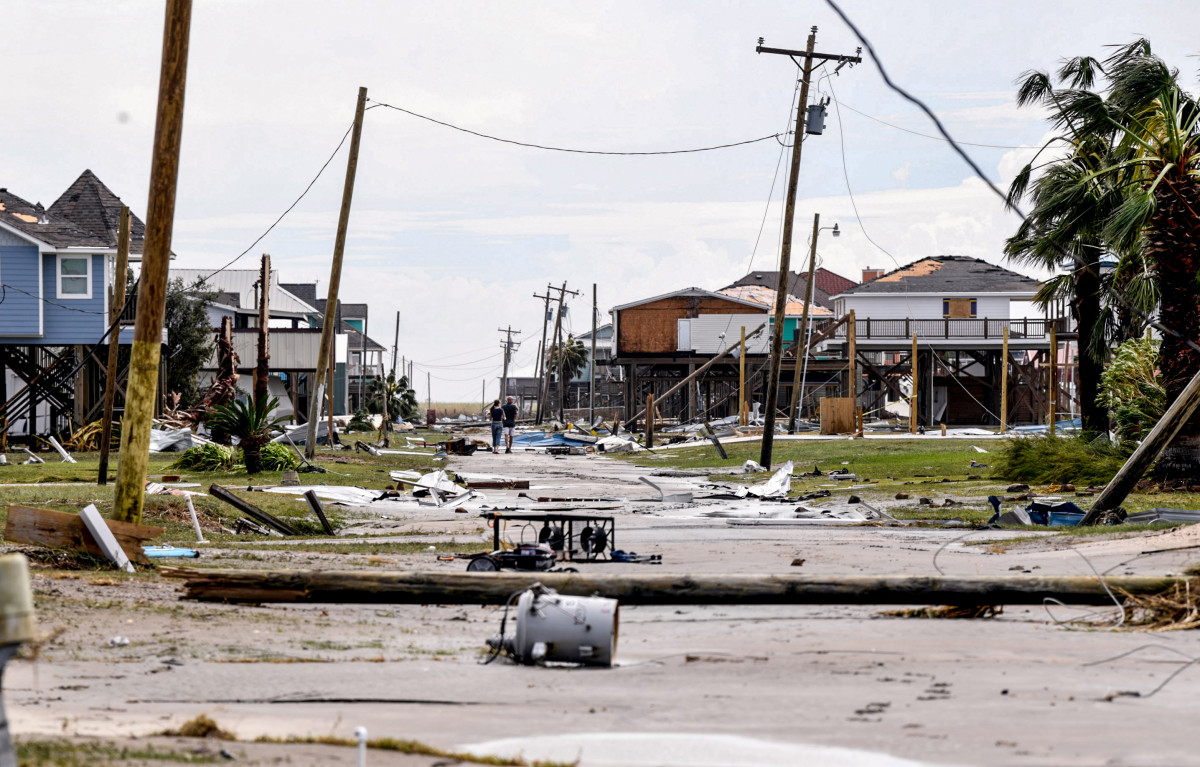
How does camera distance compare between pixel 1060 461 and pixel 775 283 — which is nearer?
pixel 1060 461

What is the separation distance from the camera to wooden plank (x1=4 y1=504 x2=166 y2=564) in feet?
35.9

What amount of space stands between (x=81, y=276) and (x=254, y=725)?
33.6 m

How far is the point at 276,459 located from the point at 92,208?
20084 millimetres

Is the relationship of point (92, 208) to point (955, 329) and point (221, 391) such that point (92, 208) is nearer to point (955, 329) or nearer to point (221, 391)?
point (221, 391)

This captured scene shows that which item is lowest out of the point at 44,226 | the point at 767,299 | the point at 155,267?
the point at 155,267

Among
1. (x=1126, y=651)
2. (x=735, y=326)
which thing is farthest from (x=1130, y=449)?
(x=735, y=326)

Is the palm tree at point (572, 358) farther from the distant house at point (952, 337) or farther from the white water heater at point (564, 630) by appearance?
the white water heater at point (564, 630)

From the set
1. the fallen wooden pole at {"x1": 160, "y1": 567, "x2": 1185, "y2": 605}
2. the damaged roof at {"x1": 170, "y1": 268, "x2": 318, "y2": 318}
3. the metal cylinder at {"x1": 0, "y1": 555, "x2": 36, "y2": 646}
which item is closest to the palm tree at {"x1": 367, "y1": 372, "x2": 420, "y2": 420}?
the damaged roof at {"x1": 170, "y1": 268, "x2": 318, "y2": 318}

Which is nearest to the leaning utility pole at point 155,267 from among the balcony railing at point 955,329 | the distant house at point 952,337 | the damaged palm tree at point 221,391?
the damaged palm tree at point 221,391

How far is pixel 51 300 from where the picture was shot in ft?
118

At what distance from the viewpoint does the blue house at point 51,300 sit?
35.2 meters

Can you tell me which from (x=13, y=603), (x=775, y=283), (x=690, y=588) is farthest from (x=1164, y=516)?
(x=775, y=283)

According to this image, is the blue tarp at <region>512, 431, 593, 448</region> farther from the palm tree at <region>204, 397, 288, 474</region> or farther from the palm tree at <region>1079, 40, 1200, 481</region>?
the palm tree at <region>1079, 40, 1200, 481</region>

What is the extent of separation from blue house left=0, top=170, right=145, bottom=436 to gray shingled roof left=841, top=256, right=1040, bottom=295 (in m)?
42.7
